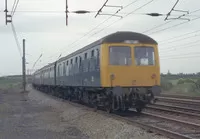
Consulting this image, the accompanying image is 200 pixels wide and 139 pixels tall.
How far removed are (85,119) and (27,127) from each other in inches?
104

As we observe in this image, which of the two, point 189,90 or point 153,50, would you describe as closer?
point 153,50

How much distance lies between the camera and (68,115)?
64.8 feet

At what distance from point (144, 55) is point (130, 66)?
87 cm

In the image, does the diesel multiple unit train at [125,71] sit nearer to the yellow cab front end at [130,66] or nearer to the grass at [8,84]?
the yellow cab front end at [130,66]

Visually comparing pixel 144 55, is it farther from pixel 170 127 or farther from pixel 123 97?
pixel 170 127

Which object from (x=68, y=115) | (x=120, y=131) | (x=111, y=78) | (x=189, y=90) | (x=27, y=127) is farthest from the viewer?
(x=189, y=90)

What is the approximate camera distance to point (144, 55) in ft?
57.5

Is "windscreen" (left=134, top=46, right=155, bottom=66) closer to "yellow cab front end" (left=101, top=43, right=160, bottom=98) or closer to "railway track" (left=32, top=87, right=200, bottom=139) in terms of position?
"yellow cab front end" (left=101, top=43, right=160, bottom=98)

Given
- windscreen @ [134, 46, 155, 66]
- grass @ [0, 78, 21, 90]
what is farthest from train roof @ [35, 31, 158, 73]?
grass @ [0, 78, 21, 90]

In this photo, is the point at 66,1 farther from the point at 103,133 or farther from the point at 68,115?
the point at 103,133

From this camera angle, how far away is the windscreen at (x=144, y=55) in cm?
1742

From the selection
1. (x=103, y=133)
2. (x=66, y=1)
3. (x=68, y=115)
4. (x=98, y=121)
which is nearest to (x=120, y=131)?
(x=103, y=133)

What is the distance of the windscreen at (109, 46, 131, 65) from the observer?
1702cm

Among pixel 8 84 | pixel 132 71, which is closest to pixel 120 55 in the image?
pixel 132 71
